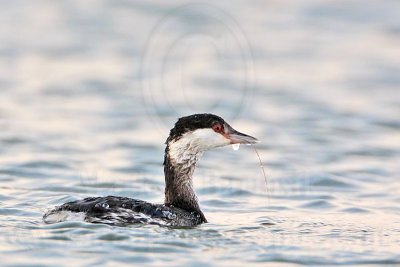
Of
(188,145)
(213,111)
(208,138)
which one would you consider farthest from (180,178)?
(213,111)

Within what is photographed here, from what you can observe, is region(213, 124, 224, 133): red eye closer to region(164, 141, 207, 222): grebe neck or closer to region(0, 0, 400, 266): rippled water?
region(164, 141, 207, 222): grebe neck

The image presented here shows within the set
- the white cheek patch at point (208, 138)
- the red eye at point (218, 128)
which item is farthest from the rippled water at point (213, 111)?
the red eye at point (218, 128)

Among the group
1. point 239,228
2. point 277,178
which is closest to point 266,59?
point 277,178

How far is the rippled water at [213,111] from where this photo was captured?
1384cm

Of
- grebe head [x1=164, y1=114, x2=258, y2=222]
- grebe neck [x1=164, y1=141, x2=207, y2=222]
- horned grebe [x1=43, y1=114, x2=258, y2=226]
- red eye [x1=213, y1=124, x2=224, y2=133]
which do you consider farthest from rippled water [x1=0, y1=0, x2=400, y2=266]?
red eye [x1=213, y1=124, x2=224, y2=133]

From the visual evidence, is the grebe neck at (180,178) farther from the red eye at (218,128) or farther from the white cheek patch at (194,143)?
the red eye at (218,128)

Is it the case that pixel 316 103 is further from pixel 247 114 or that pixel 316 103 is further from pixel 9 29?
pixel 9 29

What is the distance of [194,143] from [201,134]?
0.18 metres

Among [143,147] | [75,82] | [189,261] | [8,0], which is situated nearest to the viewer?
[189,261]

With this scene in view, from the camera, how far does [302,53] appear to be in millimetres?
27578

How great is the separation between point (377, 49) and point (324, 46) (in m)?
1.31

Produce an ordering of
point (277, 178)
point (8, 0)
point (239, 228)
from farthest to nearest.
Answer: point (8, 0), point (277, 178), point (239, 228)

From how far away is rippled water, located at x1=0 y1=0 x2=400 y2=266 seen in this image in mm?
13844

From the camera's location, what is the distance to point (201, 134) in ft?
49.5
